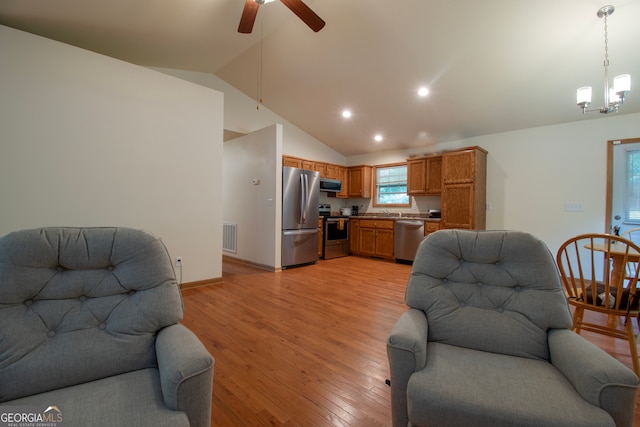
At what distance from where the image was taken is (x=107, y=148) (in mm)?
2984

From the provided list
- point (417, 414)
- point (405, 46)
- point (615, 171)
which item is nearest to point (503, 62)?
point (405, 46)

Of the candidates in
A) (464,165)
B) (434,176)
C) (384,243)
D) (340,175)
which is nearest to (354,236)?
(384,243)

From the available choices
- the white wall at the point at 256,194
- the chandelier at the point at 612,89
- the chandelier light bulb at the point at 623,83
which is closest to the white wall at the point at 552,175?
the chandelier at the point at 612,89

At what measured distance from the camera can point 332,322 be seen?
262cm

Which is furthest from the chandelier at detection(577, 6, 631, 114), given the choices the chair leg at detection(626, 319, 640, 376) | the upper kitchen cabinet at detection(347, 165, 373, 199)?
the upper kitchen cabinet at detection(347, 165, 373, 199)

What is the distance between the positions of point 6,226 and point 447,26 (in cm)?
502

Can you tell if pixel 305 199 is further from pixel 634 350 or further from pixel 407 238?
pixel 634 350

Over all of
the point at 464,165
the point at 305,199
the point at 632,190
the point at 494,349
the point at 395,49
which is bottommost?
the point at 494,349

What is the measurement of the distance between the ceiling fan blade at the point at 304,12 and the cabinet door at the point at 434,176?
364 centimetres

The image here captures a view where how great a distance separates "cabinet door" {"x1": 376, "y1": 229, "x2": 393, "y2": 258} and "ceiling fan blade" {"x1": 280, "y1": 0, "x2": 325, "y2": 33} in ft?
13.6

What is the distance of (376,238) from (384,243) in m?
0.22

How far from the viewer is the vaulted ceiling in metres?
2.75

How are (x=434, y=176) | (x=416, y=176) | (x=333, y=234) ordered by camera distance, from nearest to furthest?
(x=434, y=176), (x=416, y=176), (x=333, y=234)

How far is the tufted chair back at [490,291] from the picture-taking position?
4.38 ft
